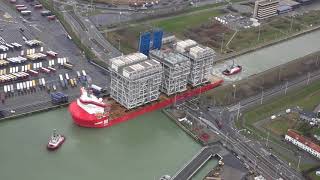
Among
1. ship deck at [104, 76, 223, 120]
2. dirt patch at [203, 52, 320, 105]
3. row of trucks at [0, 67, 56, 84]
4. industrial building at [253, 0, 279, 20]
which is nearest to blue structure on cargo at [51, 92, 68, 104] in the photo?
ship deck at [104, 76, 223, 120]

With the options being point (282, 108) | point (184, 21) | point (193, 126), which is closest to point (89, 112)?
point (193, 126)

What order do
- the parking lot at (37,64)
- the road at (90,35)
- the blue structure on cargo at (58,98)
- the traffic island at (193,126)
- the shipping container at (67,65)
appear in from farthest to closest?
the road at (90,35)
the shipping container at (67,65)
the parking lot at (37,64)
the blue structure on cargo at (58,98)
the traffic island at (193,126)

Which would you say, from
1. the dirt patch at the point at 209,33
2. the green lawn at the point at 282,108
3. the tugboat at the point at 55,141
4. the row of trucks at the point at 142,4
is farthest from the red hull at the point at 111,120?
the row of trucks at the point at 142,4

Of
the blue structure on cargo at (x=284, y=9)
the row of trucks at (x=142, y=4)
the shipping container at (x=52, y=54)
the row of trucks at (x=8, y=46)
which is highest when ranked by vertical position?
the row of trucks at (x=142, y=4)

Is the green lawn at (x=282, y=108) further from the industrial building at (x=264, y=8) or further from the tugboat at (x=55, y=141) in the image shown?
the industrial building at (x=264, y=8)

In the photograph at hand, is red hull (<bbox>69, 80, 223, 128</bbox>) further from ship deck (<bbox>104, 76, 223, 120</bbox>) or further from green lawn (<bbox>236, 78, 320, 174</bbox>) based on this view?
green lawn (<bbox>236, 78, 320, 174</bbox>)

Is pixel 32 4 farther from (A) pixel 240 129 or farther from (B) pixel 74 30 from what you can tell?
(A) pixel 240 129

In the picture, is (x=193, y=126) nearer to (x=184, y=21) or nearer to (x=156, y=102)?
(x=156, y=102)
